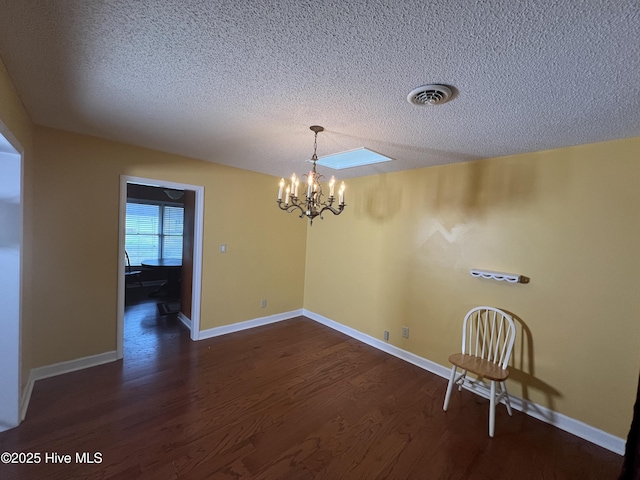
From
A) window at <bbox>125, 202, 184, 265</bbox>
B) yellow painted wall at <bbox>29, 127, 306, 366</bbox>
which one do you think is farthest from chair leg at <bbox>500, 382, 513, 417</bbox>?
window at <bbox>125, 202, 184, 265</bbox>

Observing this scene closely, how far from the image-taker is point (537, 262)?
2.30 meters

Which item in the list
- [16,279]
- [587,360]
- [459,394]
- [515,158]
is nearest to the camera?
[16,279]

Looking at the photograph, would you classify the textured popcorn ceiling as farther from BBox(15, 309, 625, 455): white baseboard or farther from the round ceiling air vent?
BBox(15, 309, 625, 455): white baseboard

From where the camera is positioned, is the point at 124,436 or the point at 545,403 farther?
the point at 545,403

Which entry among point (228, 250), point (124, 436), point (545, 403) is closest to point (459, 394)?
point (545, 403)

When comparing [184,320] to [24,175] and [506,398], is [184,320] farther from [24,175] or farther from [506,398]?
[506,398]

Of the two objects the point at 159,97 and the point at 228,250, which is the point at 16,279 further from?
the point at 228,250

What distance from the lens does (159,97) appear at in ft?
5.56

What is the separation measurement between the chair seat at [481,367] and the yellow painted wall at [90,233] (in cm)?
293

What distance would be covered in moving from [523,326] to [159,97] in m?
3.44

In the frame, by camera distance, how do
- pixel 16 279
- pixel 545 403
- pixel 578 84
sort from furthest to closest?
pixel 545 403, pixel 16 279, pixel 578 84

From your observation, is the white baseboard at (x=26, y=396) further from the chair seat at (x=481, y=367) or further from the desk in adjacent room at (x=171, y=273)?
the chair seat at (x=481, y=367)

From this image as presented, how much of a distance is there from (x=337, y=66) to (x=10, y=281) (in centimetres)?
256

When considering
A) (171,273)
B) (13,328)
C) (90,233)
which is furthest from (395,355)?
(171,273)
